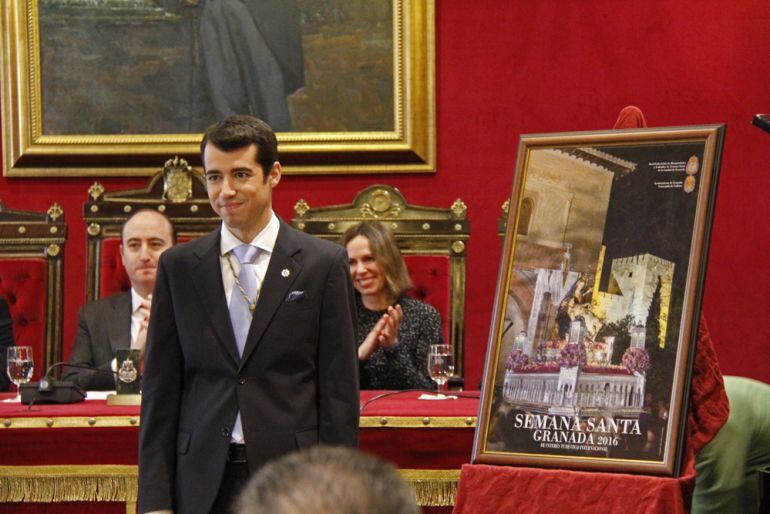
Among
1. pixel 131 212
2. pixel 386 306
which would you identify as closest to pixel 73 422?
pixel 386 306

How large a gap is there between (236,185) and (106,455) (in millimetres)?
1364

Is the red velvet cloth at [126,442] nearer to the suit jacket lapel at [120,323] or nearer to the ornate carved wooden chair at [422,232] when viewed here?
the suit jacket lapel at [120,323]

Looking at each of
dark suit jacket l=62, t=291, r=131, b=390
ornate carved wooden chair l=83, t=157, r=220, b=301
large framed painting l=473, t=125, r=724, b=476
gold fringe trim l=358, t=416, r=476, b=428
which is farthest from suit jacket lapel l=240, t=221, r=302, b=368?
ornate carved wooden chair l=83, t=157, r=220, b=301

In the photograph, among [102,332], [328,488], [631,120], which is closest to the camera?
[328,488]

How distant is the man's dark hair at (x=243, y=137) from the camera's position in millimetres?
2758

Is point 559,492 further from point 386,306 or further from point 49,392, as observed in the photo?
point 386,306

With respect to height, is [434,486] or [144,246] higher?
[144,246]

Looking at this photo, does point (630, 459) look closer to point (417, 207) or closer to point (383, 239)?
point (383, 239)

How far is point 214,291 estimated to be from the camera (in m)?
2.76

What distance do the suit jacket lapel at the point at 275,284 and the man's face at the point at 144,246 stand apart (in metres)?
2.11

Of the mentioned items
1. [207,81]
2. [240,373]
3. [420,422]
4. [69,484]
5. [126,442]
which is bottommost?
[69,484]

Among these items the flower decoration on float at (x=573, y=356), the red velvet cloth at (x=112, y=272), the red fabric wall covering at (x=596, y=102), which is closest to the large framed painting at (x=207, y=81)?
the red fabric wall covering at (x=596, y=102)

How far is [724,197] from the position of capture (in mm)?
5762

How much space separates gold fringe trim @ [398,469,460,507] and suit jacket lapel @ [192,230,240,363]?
3.75 ft
